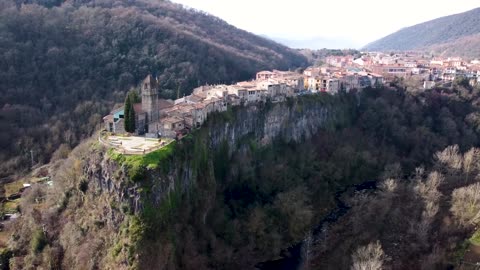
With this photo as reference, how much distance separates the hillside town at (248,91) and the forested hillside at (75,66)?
15089 millimetres

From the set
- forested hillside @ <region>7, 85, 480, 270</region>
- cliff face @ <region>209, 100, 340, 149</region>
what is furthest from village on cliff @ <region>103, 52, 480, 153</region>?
forested hillside @ <region>7, 85, 480, 270</region>

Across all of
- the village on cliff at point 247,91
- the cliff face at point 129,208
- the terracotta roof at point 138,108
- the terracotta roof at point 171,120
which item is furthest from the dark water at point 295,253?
the terracotta roof at point 138,108

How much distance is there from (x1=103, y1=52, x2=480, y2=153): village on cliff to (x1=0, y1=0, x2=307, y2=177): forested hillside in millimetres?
17580

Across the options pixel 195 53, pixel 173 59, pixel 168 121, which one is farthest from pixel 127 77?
pixel 168 121

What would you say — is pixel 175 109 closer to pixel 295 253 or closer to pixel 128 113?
pixel 128 113

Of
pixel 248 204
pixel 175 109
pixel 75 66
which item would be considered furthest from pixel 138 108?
pixel 75 66

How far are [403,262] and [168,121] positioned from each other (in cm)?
3056

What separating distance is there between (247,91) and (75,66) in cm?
3966

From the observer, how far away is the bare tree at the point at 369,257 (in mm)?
39438

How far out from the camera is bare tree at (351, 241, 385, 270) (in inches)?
1553

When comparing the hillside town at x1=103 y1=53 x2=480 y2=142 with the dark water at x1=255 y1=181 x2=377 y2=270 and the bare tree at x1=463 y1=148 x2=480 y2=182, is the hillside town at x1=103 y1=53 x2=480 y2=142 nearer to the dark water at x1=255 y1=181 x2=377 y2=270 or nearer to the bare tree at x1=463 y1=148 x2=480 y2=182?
the dark water at x1=255 y1=181 x2=377 y2=270

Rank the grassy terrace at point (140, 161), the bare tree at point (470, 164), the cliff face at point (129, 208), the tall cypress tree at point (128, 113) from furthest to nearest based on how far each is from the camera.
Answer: the bare tree at point (470, 164), the tall cypress tree at point (128, 113), the grassy terrace at point (140, 161), the cliff face at point (129, 208)

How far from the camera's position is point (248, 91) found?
6619 centimetres

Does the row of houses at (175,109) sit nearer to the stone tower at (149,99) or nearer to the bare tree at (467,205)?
the stone tower at (149,99)
